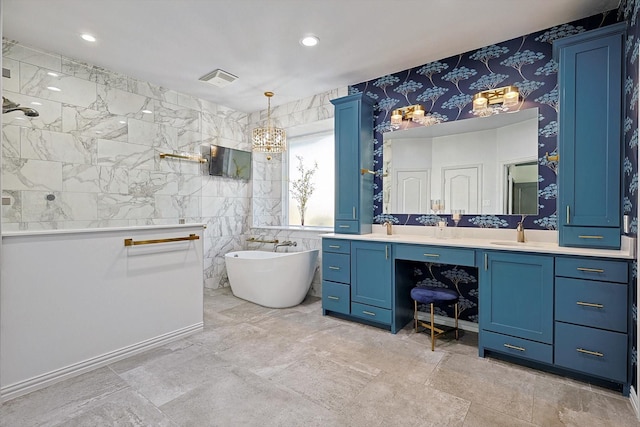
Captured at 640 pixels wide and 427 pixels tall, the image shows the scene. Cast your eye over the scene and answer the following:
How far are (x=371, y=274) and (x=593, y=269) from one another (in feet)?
5.51

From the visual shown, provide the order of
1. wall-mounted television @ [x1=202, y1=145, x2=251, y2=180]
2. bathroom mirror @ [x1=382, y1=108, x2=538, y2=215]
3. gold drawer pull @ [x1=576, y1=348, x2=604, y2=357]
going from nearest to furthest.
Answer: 1. gold drawer pull @ [x1=576, y1=348, x2=604, y2=357]
2. bathroom mirror @ [x1=382, y1=108, x2=538, y2=215]
3. wall-mounted television @ [x1=202, y1=145, x2=251, y2=180]

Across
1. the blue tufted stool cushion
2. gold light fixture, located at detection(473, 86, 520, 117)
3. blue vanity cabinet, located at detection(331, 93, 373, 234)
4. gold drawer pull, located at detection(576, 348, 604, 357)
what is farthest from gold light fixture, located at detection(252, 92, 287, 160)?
gold drawer pull, located at detection(576, 348, 604, 357)

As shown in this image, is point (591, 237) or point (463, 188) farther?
point (463, 188)

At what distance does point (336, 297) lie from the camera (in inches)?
135

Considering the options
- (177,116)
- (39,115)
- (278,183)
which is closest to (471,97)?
(278,183)

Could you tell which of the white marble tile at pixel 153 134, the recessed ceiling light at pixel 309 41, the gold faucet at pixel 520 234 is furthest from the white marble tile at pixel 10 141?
the gold faucet at pixel 520 234

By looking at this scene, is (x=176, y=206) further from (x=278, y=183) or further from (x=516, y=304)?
(x=516, y=304)

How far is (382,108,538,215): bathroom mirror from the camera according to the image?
112 inches

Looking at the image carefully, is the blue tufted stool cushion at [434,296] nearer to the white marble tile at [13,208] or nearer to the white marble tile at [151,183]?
the white marble tile at [151,183]

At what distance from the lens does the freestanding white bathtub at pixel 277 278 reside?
3762mm

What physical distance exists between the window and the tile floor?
2.27m

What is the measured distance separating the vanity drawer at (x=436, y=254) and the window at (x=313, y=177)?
188 centimetres

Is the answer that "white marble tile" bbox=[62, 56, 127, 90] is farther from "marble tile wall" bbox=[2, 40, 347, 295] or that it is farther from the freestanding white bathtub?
the freestanding white bathtub

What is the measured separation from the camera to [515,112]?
2869 mm
